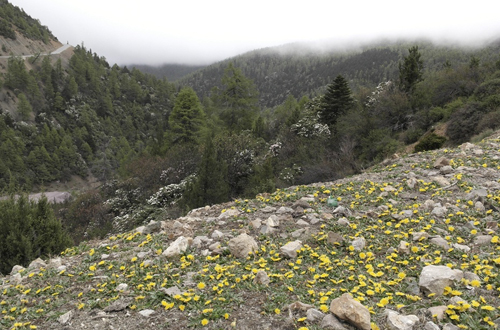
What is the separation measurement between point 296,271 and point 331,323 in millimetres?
1205

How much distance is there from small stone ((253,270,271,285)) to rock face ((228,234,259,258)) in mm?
692

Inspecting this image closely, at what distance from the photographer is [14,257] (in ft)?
26.5

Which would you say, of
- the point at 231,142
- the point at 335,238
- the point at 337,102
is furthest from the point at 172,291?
the point at 337,102

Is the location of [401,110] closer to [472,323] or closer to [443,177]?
[443,177]

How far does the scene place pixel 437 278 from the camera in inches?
122

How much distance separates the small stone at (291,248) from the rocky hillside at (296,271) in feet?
0.07

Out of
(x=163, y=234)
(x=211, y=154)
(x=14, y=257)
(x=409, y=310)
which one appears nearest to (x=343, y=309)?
(x=409, y=310)

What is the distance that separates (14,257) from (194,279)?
7460 millimetres

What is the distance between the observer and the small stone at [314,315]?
2.78 metres

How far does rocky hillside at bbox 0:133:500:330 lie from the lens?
288cm

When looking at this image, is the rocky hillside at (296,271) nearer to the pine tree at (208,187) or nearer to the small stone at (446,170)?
the small stone at (446,170)

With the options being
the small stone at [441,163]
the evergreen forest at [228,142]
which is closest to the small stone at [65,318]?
the evergreen forest at [228,142]

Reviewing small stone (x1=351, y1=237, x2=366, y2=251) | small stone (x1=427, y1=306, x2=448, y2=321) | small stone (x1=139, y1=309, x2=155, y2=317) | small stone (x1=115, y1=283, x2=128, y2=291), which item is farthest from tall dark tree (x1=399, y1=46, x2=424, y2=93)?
small stone (x1=139, y1=309, x2=155, y2=317)

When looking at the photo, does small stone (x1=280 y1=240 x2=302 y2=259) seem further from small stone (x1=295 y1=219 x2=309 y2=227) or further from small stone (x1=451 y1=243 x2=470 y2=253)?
small stone (x1=451 y1=243 x2=470 y2=253)
